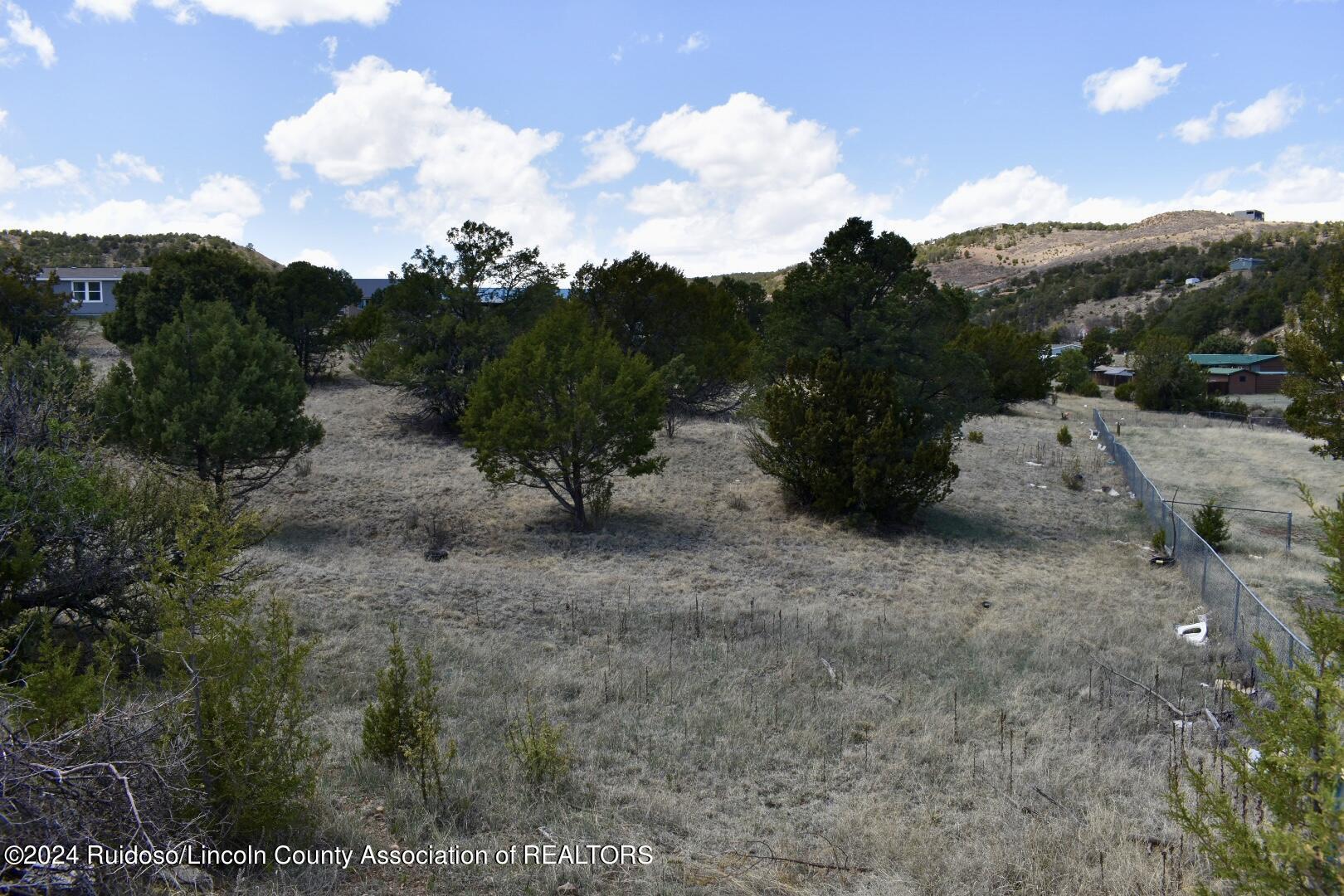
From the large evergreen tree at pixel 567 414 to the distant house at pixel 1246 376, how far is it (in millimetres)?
53577

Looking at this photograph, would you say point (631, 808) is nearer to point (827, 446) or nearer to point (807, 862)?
point (807, 862)

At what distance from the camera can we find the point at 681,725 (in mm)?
7945

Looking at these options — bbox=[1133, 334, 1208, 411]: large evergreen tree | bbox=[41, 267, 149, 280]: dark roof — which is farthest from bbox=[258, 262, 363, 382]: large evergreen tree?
bbox=[1133, 334, 1208, 411]: large evergreen tree

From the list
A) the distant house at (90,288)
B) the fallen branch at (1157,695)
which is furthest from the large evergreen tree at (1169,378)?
the distant house at (90,288)

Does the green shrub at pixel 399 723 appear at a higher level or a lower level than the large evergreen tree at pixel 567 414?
lower

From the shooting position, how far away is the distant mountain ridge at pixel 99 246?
76.0 meters

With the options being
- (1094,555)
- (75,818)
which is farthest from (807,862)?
(1094,555)

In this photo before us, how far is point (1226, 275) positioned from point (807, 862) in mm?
105675

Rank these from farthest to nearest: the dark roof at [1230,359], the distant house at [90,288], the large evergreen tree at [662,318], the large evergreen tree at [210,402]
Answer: the dark roof at [1230,359], the distant house at [90,288], the large evergreen tree at [662,318], the large evergreen tree at [210,402]

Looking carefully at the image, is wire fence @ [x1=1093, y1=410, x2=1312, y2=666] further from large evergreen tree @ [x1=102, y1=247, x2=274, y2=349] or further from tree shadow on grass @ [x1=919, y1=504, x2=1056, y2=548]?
large evergreen tree @ [x1=102, y1=247, x2=274, y2=349]

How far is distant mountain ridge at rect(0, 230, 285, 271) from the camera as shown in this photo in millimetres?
76000

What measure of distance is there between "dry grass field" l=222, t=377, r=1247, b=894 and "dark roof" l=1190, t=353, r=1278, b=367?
160 feet

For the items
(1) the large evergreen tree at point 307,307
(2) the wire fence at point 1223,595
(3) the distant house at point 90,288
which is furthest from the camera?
(3) the distant house at point 90,288

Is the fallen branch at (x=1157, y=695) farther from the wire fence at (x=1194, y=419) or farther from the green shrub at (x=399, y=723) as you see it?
the wire fence at (x=1194, y=419)
